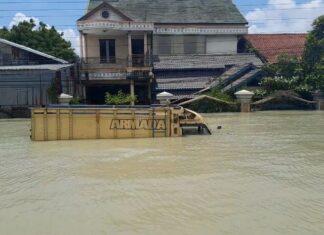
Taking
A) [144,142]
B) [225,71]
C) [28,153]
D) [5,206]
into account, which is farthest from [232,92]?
[5,206]

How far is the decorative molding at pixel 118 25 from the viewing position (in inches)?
1169

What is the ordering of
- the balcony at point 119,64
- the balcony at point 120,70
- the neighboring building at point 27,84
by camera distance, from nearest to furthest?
the neighboring building at point 27,84 < the balcony at point 120,70 < the balcony at point 119,64

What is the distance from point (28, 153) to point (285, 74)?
70.9 feet

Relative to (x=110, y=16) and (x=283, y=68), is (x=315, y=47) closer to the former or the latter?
(x=283, y=68)

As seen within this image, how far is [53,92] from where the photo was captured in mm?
26547

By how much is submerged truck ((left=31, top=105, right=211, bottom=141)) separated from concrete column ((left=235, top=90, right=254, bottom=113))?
1190 centimetres

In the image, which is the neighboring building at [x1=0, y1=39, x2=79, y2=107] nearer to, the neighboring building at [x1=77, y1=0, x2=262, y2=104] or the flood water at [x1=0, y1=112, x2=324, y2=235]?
the neighboring building at [x1=77, y1=0, x2=262, y2=104]

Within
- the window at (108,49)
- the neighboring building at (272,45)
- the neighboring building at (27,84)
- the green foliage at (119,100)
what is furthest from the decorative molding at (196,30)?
the neighboring building at (27,84)

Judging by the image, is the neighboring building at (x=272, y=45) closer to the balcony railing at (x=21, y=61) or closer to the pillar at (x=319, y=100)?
the pillar at (x=319, y=100)

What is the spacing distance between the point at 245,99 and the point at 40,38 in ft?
65.2

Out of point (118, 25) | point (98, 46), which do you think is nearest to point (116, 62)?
point (98, 46)

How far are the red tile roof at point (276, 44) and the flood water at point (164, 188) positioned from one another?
73.4ft

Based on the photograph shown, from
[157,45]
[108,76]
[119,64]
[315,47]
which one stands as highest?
[157,45]

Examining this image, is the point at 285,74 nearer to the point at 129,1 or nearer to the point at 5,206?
the point at 129,1
